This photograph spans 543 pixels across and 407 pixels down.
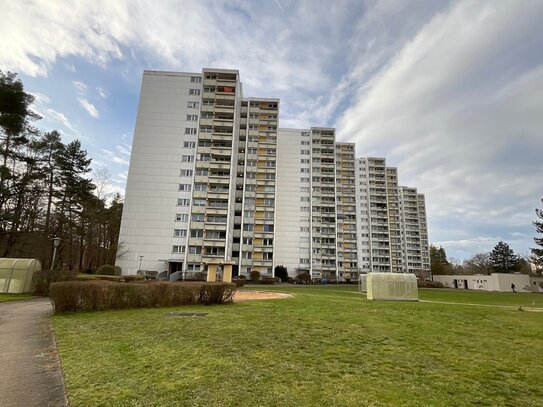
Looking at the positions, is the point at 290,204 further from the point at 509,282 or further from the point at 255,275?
the point at 509,282

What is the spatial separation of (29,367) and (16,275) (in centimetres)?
2286

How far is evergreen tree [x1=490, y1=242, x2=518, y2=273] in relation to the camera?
3871 inches

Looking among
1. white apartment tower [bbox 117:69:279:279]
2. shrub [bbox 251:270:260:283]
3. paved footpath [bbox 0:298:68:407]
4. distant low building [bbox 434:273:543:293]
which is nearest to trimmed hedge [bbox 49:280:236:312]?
paved footpath [bbox 0:298:68:407]

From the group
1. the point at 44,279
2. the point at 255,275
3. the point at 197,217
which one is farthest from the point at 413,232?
the point at 44,279

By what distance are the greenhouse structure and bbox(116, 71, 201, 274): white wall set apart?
117ft

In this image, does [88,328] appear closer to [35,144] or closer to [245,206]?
[35,144]

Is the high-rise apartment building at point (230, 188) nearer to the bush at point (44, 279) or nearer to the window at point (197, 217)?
the window at point (197, 217)

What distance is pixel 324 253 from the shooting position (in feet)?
276

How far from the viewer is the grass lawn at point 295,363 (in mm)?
5051

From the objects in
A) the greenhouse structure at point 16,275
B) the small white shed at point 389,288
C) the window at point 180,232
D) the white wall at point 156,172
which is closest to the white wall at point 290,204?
the window at point 180,232

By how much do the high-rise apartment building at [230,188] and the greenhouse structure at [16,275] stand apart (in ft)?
96.5

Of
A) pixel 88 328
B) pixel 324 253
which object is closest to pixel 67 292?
pixel 88 328

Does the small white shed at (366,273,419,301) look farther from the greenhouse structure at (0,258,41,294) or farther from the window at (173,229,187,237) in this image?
the window at (173,229,187,237)

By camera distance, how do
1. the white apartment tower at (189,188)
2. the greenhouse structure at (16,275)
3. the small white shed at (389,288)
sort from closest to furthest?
1. the greenhouse structure at (16,275)
2. the small white shed at (389,288)
3. the white apartment tower at (189,188)
